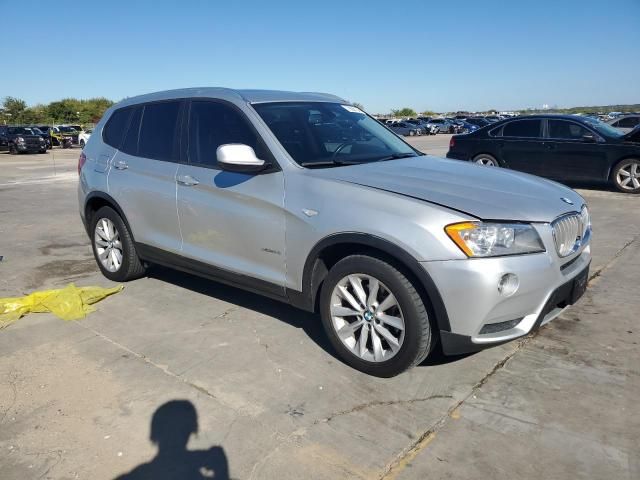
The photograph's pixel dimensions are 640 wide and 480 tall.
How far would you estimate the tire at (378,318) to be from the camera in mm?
3117

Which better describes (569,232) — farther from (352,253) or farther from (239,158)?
(239,158)

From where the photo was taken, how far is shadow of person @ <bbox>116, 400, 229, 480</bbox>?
8.39 feet

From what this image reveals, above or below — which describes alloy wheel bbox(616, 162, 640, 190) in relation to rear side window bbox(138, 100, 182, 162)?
below

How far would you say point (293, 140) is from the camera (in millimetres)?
3920

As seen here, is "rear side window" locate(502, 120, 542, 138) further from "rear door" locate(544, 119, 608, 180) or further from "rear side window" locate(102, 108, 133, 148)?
"rear side window" locate(102, 108, 133, 148)

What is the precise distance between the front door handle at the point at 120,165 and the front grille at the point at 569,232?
3646 millimetres

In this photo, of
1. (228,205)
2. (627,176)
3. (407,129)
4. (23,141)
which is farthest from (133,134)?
(407,129)

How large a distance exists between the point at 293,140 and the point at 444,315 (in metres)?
1.70

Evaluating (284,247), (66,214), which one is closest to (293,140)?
(284,247)

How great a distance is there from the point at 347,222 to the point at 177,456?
1582 mm

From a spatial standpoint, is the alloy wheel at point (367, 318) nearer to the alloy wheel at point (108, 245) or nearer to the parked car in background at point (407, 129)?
the alloy wheel at point (108, 245)

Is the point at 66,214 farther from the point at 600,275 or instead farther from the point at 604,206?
the point at 604,206

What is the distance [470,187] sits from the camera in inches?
136

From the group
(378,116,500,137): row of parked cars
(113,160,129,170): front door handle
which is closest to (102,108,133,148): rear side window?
(113,160,129,170): front door handle
